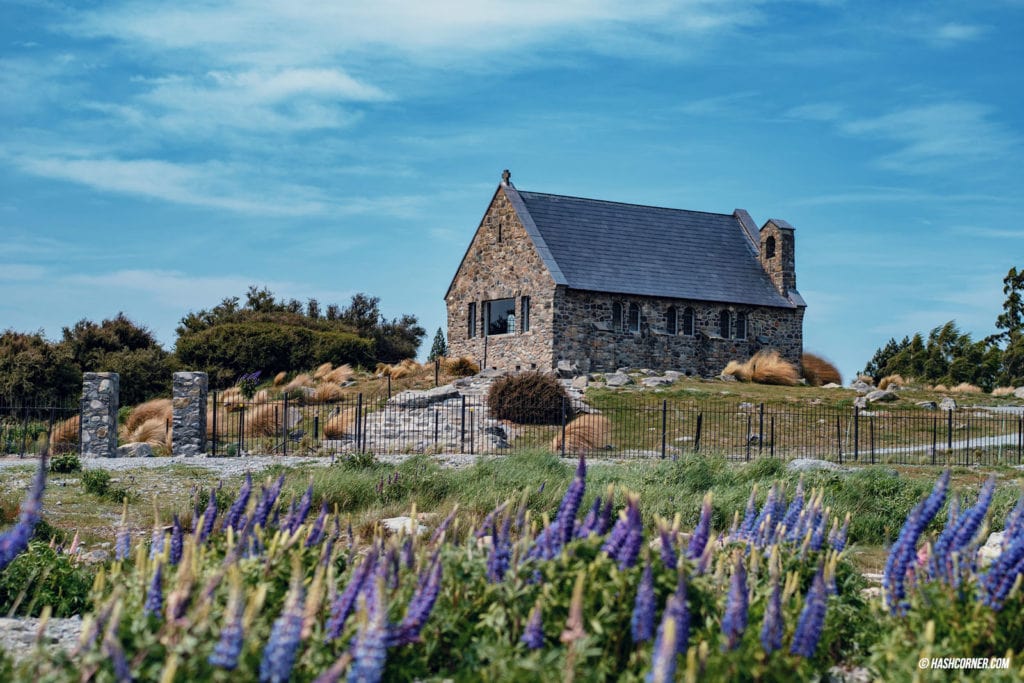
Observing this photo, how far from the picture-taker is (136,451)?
1952 cm

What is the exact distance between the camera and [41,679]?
3.71m

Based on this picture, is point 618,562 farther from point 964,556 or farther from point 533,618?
point 964,556

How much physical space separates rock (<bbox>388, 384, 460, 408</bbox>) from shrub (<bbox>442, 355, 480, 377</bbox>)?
5017 mm

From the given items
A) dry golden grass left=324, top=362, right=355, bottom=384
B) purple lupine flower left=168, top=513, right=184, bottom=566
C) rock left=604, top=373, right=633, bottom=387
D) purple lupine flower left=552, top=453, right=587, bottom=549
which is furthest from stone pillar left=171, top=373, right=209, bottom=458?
purple lupine flower left=552, top=453, right=587, bottom=549

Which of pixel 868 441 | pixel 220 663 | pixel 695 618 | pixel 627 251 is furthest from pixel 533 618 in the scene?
pixel 627 251

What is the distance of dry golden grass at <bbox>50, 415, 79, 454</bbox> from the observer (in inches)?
791

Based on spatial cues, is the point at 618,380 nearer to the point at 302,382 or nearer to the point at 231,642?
the point at 302,382

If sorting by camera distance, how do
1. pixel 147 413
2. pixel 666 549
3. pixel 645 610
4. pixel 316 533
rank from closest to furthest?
pixel 645 610 → pixel 666 549 → pixel 316 533 → pixel 147 413

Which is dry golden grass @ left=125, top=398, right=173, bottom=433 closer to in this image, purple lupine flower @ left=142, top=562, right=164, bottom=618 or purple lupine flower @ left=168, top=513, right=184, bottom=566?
purple lupine flower @ left=168, top=513, right=184, bottom=566

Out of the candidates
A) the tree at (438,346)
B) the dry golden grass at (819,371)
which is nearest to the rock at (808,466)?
the dry golden grass at (819,371)

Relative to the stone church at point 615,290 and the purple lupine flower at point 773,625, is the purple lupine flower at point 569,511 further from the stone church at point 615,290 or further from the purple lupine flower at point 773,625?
the stone church at point 615,290

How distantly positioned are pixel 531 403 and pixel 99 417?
10.4 m

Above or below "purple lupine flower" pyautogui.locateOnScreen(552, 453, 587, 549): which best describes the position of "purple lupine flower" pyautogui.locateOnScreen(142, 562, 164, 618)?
below

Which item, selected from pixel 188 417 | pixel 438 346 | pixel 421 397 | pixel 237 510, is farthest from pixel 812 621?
pixel 438 346
